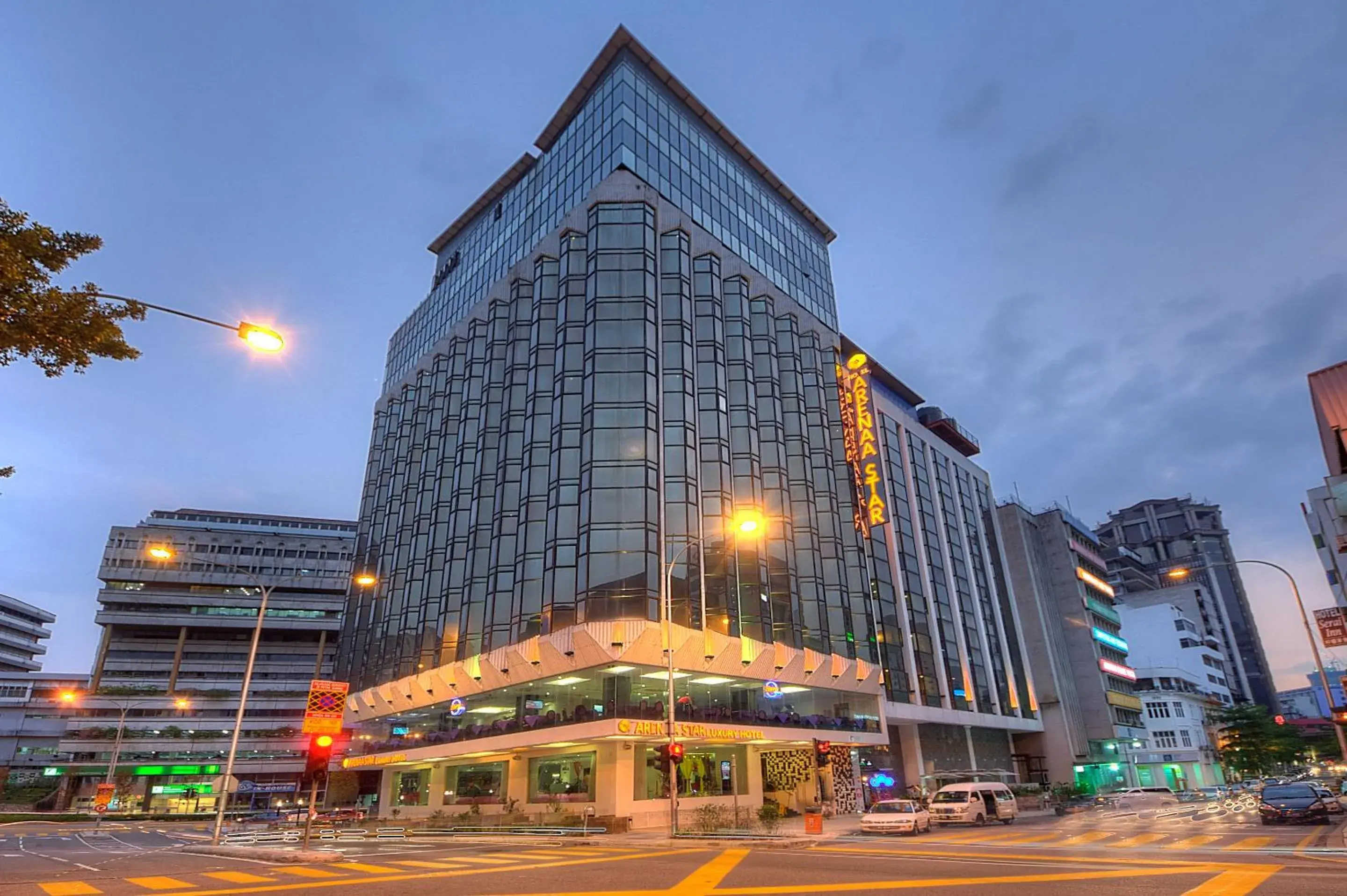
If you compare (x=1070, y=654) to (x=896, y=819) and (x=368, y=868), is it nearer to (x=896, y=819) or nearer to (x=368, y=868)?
(x=896, y=819)

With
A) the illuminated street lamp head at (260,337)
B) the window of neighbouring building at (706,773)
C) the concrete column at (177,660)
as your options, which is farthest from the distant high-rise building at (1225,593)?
the illuminated street lamp head at (260,337)

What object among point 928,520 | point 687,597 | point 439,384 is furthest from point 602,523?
point 928,520

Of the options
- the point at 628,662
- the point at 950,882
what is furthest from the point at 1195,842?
the point at 628,662

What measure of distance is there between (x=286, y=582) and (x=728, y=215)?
97123 mm

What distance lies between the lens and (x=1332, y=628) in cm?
2900

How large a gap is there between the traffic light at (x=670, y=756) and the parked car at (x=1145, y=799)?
137ft

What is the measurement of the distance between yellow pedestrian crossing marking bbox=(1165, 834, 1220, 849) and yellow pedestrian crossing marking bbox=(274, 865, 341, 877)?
2167 cm

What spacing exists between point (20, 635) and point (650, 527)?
17589 centimetres

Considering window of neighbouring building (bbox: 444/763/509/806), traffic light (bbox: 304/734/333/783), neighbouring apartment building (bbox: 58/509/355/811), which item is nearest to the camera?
traffic light (bbox: 304/734/333/783)

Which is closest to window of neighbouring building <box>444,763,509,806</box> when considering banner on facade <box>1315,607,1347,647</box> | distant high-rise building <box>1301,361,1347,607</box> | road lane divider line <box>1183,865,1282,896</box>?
road lane divider line <box>1183,865,1282,896</box>

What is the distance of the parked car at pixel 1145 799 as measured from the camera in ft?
168

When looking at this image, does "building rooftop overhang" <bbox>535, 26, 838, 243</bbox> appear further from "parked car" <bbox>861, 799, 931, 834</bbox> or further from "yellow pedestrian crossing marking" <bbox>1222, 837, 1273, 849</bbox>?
"yellow pedestrian crossing marking" <bbox>1222, 837, 1273, 849</bbox>

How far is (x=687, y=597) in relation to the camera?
42906 mm

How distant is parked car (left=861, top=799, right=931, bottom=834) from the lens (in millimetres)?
28969
